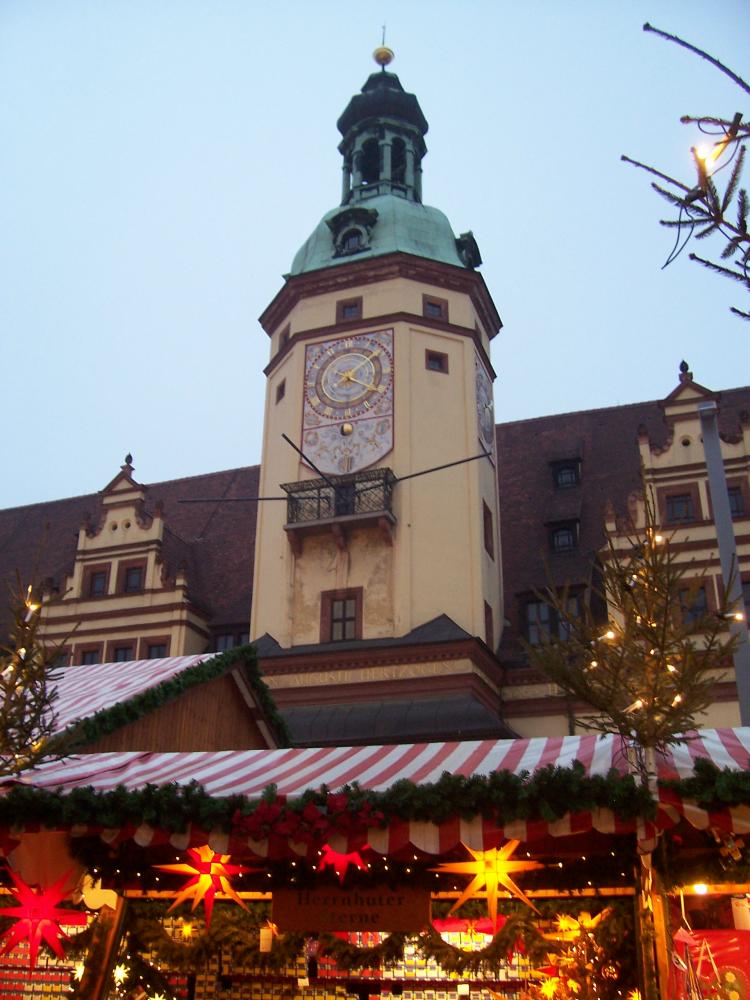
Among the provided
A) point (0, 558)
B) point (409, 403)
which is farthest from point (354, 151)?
point (0, 558)

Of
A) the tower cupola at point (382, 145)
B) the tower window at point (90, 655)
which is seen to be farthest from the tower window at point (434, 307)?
the tower window at point (90, 655)

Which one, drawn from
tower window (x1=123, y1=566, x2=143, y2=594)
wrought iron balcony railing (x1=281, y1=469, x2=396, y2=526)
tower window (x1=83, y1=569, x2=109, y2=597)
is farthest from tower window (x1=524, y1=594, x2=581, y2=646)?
tower window (x1=83, y1=569, x2=109, y2=597)

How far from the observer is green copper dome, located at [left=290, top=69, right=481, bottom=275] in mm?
29344

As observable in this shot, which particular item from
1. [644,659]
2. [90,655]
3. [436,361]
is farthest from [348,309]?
[644,659]

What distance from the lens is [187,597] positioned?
2717cm

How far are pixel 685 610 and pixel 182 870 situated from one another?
486 centimetres

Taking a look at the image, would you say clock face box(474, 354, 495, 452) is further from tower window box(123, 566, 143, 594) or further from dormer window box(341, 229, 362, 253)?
tower window box(123, 566, 143, 594)

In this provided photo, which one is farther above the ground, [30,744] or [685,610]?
[685,610]

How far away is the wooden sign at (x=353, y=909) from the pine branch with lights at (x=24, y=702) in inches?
98.2

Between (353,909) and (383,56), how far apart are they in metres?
37.1

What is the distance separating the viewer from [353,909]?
9.05 m

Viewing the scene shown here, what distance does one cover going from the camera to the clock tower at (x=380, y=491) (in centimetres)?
2338

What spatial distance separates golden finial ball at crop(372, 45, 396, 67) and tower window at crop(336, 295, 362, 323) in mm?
15821

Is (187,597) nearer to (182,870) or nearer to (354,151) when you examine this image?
(354,151)
